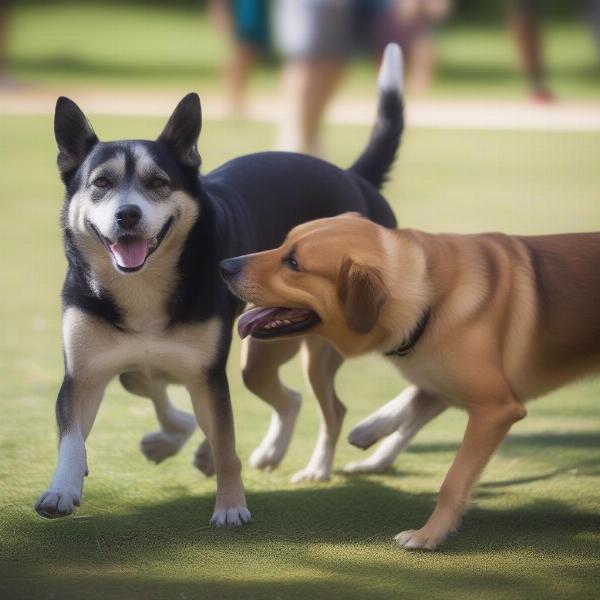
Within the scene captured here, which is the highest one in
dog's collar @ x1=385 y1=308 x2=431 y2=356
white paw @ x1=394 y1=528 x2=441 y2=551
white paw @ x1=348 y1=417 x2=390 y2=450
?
dog's collar @ x1=385 y1=308 x2=431 y2=356

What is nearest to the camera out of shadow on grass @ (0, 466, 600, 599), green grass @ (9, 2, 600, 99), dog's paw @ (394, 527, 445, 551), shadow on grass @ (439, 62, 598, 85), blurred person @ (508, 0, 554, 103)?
shadow on grass @ (0, 466, 600, 599)

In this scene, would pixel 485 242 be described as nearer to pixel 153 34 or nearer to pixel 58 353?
pixel 58 353

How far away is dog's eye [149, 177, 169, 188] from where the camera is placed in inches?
200

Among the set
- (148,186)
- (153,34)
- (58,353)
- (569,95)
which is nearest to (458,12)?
(153,34)

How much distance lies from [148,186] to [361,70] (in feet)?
79.7

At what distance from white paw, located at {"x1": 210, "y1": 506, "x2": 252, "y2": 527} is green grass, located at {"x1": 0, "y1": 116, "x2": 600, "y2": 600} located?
46 millimetres

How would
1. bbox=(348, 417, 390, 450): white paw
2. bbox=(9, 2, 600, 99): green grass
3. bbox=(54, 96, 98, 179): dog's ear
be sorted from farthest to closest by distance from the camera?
bbox=(9, 2, 600, 99): green grass, bbox=(348, 417, 390, 450): white paw, bbox=(54, 96, 98, 179): dog's ear

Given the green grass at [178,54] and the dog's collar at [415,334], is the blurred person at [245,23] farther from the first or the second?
the dog's collar at [415,334]

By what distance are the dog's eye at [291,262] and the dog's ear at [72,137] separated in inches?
36.2

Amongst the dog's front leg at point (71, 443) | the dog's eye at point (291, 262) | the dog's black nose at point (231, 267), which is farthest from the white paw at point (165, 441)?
the dog's eye at point (291, 262)

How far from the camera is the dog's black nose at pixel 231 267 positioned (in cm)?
486

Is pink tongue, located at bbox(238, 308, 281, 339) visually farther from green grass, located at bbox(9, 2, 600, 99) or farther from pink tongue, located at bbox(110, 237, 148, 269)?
green grass, located at bbox(9, 2, 600, 99)

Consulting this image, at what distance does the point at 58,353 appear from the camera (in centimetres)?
788

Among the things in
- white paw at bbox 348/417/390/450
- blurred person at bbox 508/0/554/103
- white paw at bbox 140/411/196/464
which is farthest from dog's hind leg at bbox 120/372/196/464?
blurred person at bbox 508/0/554/103
